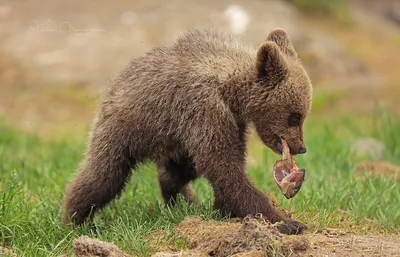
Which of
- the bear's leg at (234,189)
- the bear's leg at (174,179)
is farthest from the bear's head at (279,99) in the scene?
the bear's leg at (174,179)

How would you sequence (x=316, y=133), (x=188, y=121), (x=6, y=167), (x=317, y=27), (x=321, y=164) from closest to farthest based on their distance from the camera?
(x=188, y=121), (x=6, y=167), (x=321, y=164), (x=316, y=133), (x=317, y=27)

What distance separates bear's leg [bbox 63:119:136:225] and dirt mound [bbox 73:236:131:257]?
43.7 inches

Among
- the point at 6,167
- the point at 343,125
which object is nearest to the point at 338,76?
the point at 343,125

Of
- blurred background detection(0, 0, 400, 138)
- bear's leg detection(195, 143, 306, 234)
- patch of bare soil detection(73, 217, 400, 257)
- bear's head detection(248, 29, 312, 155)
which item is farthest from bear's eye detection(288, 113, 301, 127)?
blurred background detection(0, 0, 400, 138)

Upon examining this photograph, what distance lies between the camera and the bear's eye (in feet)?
18.8

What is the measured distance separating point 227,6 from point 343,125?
4237 mm

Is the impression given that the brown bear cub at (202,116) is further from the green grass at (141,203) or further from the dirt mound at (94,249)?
the dirt mound at (94,249)

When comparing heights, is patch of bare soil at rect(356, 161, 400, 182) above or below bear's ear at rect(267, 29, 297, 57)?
below

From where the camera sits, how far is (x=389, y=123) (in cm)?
932

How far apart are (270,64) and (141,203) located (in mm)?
1640

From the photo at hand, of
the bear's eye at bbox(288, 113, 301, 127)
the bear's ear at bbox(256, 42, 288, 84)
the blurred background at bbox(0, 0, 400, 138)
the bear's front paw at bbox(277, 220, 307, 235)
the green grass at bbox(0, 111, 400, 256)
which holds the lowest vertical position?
the blurred background at bbox(0, 0, 400, 138)

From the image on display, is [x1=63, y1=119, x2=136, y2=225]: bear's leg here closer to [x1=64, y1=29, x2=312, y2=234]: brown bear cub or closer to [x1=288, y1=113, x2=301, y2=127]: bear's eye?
[x1=64, y1=29, x2=312, y2=234]: brown bear cub

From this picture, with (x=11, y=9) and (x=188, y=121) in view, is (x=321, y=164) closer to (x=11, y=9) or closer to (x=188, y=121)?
(x=188, y=121)

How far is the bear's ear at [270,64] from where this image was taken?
5.54 metres
